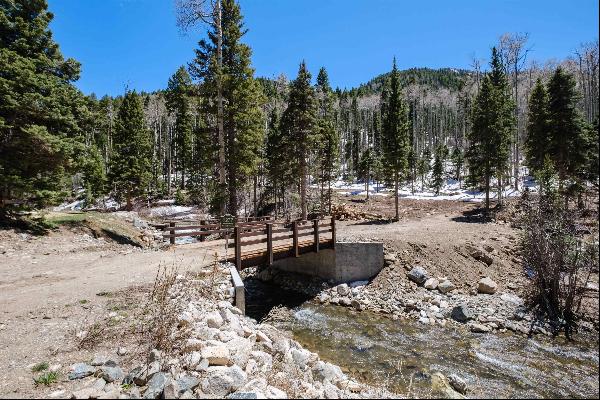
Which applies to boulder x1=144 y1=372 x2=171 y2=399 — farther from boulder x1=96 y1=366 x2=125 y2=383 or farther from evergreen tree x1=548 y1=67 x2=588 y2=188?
evergreen tree x1=548 y1=67 x2=588 y2=188

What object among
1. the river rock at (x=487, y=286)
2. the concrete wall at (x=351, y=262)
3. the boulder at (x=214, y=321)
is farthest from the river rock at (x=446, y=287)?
the boulder at (x=214, y=321)

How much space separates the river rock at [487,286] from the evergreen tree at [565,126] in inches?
720

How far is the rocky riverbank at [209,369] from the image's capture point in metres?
4.50

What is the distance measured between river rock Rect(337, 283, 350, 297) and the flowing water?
2.41 m

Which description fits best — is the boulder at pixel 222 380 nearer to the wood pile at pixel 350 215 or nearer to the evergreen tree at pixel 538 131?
the wood pile at pixel 350 215

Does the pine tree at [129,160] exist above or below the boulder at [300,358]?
above

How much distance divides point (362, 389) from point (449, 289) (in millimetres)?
9705

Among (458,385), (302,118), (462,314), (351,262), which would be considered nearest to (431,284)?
(462,314)

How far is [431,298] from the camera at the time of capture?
1388cm

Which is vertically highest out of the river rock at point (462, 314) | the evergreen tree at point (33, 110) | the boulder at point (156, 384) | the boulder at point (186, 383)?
the evergreen tree at point (33, 110)

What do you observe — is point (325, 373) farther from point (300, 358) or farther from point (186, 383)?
point (186, 383)

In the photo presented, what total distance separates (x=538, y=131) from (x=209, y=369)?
3555 centimetres

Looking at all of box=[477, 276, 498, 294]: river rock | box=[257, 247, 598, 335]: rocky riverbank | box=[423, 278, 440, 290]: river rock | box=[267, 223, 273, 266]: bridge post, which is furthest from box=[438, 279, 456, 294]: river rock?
box=[267, 223, 273, 266]: bridge post

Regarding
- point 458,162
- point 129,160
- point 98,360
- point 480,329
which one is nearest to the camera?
point 98,360
